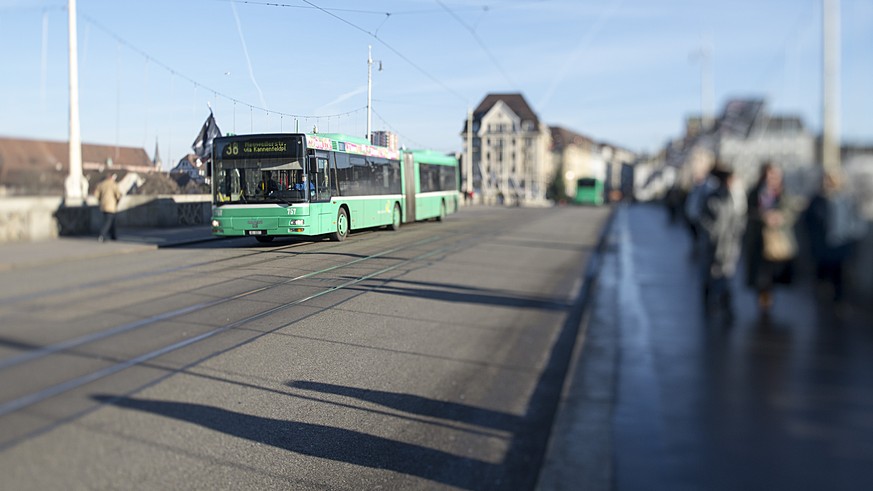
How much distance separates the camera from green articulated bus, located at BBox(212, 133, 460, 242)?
2.66 metres

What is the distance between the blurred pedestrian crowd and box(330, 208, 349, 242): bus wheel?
10462 mm

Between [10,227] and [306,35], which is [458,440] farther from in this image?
[10,227]

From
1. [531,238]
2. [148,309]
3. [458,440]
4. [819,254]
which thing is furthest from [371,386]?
[531,238]

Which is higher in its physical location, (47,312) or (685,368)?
(47,312)

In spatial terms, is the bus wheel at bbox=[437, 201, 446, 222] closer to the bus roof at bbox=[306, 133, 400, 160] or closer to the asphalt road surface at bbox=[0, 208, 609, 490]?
the asphalt road surface at bbox=[0, 208, 609, 490]

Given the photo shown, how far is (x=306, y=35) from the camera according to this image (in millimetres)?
2445

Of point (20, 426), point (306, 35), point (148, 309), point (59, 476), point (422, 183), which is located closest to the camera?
point (20, 426)

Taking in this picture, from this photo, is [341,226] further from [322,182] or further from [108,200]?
[108,200]

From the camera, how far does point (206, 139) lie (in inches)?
89.9

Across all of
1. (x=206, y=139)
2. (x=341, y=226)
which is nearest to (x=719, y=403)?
(x=341, y=226)

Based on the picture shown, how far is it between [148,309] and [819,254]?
14894 millimetres

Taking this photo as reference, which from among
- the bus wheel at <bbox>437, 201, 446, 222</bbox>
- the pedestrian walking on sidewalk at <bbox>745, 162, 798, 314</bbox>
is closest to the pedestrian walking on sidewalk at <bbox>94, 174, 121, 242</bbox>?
the bus wheel at <bbox>437, 201, 446, 222</bbox>

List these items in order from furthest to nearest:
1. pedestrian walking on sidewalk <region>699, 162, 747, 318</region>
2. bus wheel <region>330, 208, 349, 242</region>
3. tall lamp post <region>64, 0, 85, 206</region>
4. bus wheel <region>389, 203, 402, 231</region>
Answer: pedestrian walking on sidewalk <region>699, 162, 747, 318</region> → bus wheel <region>389, 203, 402, 231</region> → bus wheel <region>330, 208, 349, 242</region> → tall lamp post <region>64, 0, 85, 206</region>

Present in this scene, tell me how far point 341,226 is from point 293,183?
0.35 meters
